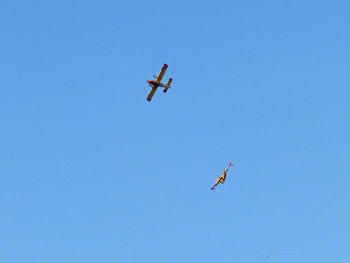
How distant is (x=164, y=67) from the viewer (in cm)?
19250

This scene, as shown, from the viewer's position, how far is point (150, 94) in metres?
195

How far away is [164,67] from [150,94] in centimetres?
1010

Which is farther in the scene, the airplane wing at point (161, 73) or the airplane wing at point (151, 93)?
the airplane wing at point (151, 93)

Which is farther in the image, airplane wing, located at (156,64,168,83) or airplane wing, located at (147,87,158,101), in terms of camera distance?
airplane wing, located at (147,87,158,101)

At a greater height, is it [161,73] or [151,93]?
[161,73]

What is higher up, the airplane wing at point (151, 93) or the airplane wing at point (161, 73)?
the airplane wing at point (161, 73)

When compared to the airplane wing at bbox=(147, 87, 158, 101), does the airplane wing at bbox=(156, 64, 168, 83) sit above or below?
above

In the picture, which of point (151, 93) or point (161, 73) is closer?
point (161, 73)
